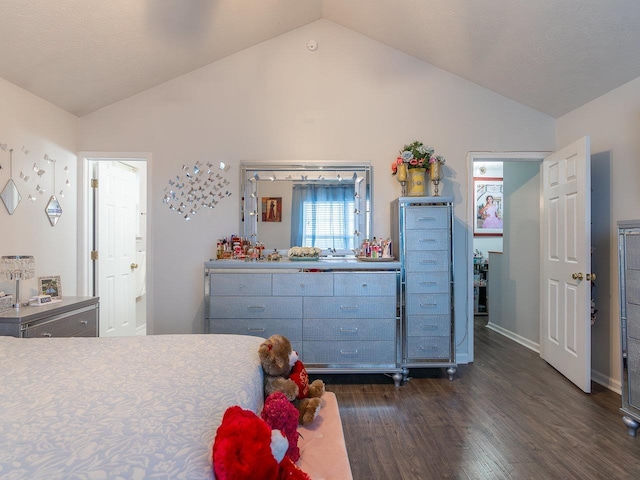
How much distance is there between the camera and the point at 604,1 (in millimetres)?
2094

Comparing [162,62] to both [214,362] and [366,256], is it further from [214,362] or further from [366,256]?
[214,362]

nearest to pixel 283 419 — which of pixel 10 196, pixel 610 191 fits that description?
pixel 10 196

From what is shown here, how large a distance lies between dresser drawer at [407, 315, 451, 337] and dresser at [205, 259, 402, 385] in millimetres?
202

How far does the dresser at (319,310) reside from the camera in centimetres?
283

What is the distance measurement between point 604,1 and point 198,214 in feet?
11.3

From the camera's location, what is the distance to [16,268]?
2377 mm

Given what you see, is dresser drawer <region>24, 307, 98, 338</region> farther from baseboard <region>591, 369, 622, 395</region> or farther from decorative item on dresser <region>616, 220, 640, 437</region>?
baseboard <region>591, 369, 622, 395</region>

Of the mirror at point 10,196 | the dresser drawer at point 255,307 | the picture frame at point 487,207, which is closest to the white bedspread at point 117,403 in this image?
the dresser drawer at point 255,307

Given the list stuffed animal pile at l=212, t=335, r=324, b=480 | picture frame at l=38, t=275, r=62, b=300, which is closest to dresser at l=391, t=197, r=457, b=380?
stuffed animal pile at l=212, t=335, r=324, b=480

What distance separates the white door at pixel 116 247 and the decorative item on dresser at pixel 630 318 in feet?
14.4

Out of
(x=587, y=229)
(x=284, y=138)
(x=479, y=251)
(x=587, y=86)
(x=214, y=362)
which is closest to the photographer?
(x=214, y=362)

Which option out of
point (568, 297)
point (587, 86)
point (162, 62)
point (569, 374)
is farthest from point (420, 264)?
point (162, 62)

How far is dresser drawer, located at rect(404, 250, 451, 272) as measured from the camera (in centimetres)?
293

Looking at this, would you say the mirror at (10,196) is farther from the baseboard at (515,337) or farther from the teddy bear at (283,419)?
the baseboard at (515,337)
